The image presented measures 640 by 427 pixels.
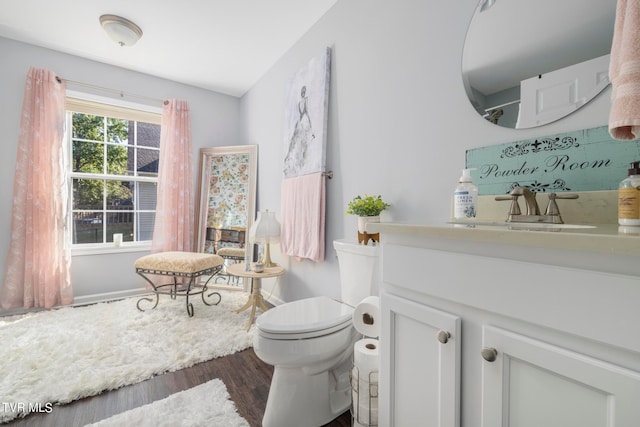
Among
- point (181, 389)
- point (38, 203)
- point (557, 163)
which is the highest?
point (557, 163)

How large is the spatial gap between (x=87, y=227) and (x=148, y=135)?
1208 mm

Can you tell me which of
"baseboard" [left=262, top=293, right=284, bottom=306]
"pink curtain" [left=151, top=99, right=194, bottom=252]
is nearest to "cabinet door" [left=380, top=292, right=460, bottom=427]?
"baseboard" [left=262, top=293, right=284, bottom=306]

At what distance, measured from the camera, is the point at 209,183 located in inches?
140

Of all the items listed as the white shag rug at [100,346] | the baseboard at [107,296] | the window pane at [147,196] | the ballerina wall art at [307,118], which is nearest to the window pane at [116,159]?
the window pane at [147,196]

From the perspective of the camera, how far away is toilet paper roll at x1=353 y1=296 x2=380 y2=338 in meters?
1.22

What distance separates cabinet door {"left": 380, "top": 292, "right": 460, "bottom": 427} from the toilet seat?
1.38 ft

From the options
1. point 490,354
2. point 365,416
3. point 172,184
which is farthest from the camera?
point 172,184

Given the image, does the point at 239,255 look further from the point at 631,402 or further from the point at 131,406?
the point at 631,402

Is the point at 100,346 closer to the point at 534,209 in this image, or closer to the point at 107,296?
the point at 107,296

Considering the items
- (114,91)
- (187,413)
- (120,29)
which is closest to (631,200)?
(187,413)

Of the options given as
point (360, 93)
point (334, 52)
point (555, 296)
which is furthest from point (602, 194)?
point (334, 52)

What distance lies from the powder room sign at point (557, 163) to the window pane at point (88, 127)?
3.63 meters

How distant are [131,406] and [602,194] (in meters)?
2.18

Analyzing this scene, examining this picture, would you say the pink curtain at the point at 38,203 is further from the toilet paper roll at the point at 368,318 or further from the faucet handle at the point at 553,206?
the faucet handle at the point at 553,206
